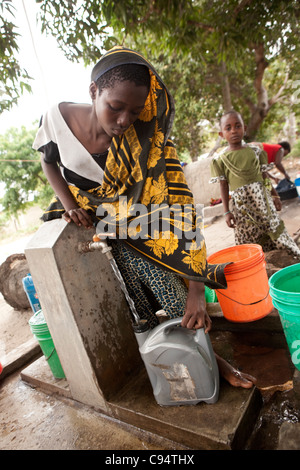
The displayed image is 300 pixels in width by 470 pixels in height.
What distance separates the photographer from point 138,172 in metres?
1.40

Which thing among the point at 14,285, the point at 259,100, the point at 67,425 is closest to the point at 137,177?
the point at 67,425

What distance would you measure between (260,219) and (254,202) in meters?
0.18

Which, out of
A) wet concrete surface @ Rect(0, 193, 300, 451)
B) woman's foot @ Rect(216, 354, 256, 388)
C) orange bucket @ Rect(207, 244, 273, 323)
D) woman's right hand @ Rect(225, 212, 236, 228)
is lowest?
wet concrete surface @ Rect(0, 193, 300, 451)

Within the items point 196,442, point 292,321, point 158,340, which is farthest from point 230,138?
point 196,442

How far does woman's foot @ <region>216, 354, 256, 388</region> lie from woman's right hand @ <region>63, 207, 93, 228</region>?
3.49 ft

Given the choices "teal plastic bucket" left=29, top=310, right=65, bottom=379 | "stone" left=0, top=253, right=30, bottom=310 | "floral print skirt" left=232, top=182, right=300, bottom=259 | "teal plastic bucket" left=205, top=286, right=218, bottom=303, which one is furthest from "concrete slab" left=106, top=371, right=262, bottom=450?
"stone" left=0, top=253, right=30, bottom=310

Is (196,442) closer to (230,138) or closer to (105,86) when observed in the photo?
(105,86)

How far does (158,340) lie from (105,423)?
0.70 metres

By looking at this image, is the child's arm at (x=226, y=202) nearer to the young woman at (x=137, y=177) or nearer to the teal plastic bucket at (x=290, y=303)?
the teal plastic bucket at (x=290, y=303)

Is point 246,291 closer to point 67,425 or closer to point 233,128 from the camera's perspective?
point 67,425

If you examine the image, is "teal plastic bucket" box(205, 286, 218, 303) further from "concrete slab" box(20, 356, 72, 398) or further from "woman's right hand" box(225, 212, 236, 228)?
"concrete slab" box(20, 356, 72, 398)

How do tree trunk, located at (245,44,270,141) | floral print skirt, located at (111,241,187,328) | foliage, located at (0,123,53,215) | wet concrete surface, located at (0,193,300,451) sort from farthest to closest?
foliage, located at (0,123,53,215), tree trunk, located at (245,44,270,141), floral print skirt, located at (111,241,187,328), wet concrete surface, located at (0,193,300,451)

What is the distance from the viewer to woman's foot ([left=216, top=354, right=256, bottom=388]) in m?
1.48

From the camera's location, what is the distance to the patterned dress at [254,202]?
9.36 feet
